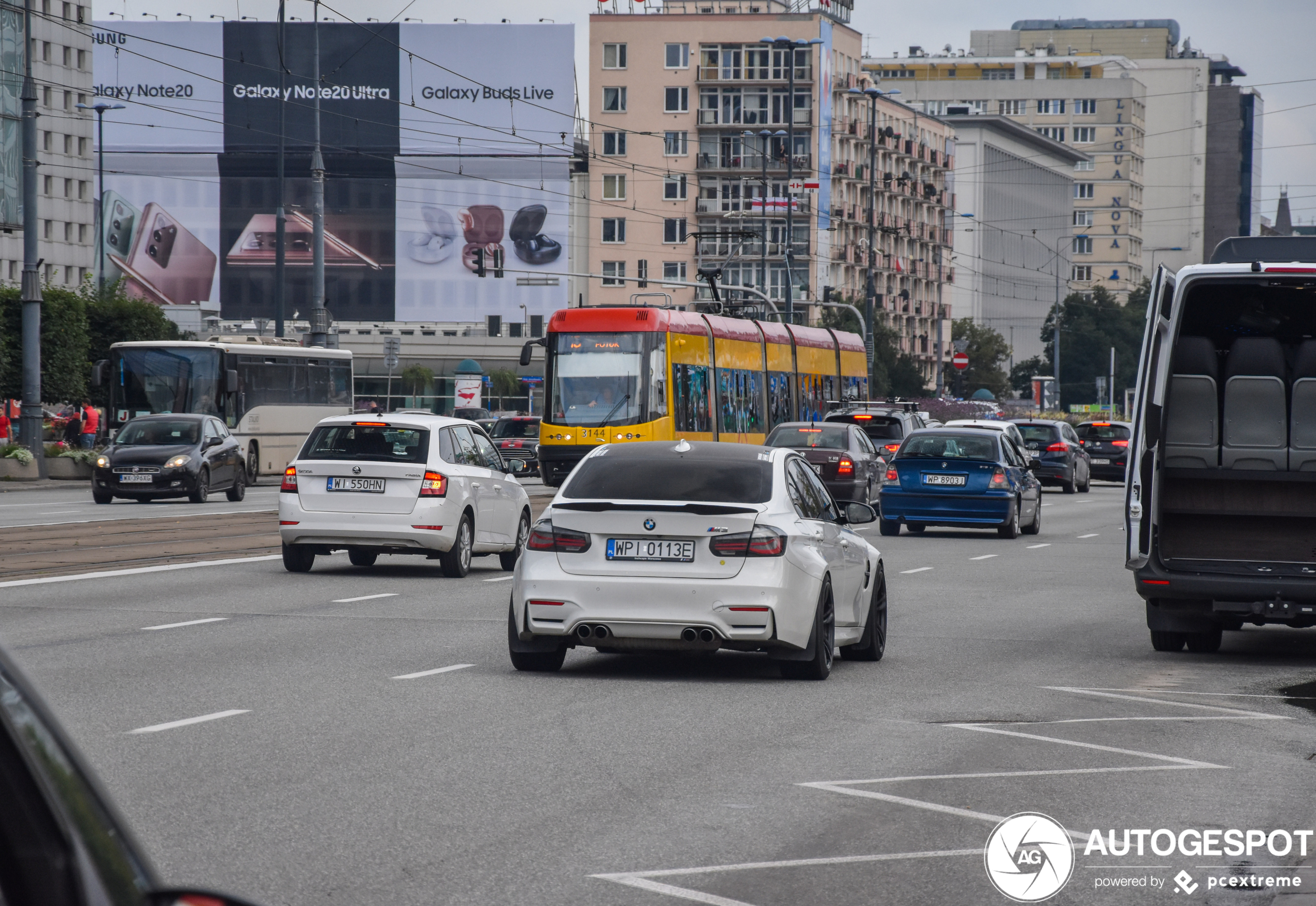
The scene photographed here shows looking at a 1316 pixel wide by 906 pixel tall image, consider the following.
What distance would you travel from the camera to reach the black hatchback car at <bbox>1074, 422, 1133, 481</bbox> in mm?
55250

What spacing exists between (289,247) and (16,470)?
82.3m

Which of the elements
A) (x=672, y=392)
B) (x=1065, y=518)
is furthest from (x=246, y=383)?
(x=1065, y=518)

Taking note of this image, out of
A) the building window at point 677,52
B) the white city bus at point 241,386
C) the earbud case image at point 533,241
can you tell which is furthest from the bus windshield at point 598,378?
the building window at point 677,52

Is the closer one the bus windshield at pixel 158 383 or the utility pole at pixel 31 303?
the utility pole at pixel 31 303

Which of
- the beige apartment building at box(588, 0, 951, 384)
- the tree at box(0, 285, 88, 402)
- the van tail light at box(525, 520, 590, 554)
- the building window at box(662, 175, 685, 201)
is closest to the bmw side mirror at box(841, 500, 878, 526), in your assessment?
the van tail light at box(525, 520, 590, 554)

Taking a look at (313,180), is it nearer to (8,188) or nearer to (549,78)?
(8,188)

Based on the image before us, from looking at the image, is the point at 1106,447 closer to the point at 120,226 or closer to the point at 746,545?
the point at 746,545

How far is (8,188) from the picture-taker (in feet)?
219

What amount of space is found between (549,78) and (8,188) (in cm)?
5676

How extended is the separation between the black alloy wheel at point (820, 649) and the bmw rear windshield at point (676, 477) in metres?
0.67

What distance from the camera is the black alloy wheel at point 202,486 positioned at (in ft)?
114

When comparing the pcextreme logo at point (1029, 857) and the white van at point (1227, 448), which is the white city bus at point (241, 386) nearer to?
the white van at point (1227, 448)

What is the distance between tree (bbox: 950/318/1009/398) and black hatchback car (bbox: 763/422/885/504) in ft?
309

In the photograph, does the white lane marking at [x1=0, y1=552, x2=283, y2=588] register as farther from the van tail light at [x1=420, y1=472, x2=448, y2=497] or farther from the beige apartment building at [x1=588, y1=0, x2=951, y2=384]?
the beige apartment building at [x1=588, y1=0, x2=951, y2=384]
